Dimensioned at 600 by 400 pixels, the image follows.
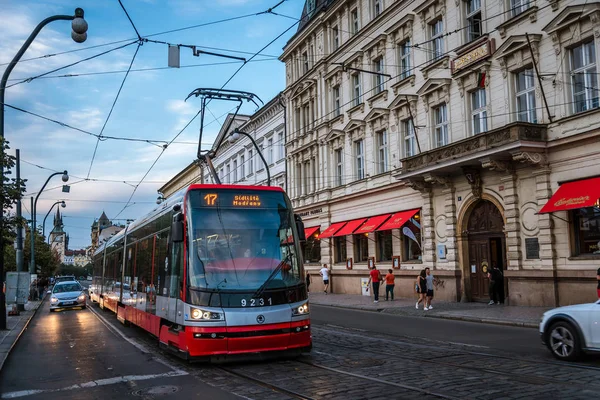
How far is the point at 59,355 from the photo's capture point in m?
12.7

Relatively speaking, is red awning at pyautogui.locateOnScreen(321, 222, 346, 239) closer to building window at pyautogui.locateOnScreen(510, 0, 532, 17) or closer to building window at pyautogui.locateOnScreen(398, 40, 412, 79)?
building window at pyautogui.locateOnScreen(398, 40, 412, 79)

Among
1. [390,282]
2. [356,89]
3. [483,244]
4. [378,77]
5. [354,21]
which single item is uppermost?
[354,21]

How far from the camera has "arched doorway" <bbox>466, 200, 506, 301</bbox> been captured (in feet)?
76.8

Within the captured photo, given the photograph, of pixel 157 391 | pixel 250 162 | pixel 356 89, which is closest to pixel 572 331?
pixel 157 391

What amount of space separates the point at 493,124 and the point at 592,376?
1589 cm

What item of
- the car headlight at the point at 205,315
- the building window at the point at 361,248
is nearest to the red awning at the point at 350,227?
the building window at the point at 361,248

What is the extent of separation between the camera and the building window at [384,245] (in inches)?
1201

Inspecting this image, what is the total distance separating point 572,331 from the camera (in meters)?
10.0

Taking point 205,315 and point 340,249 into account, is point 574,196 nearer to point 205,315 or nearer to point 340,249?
point 205,315

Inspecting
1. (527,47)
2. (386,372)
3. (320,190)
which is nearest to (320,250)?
(320,190)

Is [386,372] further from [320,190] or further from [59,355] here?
[320,190]

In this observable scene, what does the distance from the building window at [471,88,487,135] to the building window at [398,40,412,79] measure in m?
4.84

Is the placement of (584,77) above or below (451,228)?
above

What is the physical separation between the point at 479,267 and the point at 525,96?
7.12m
